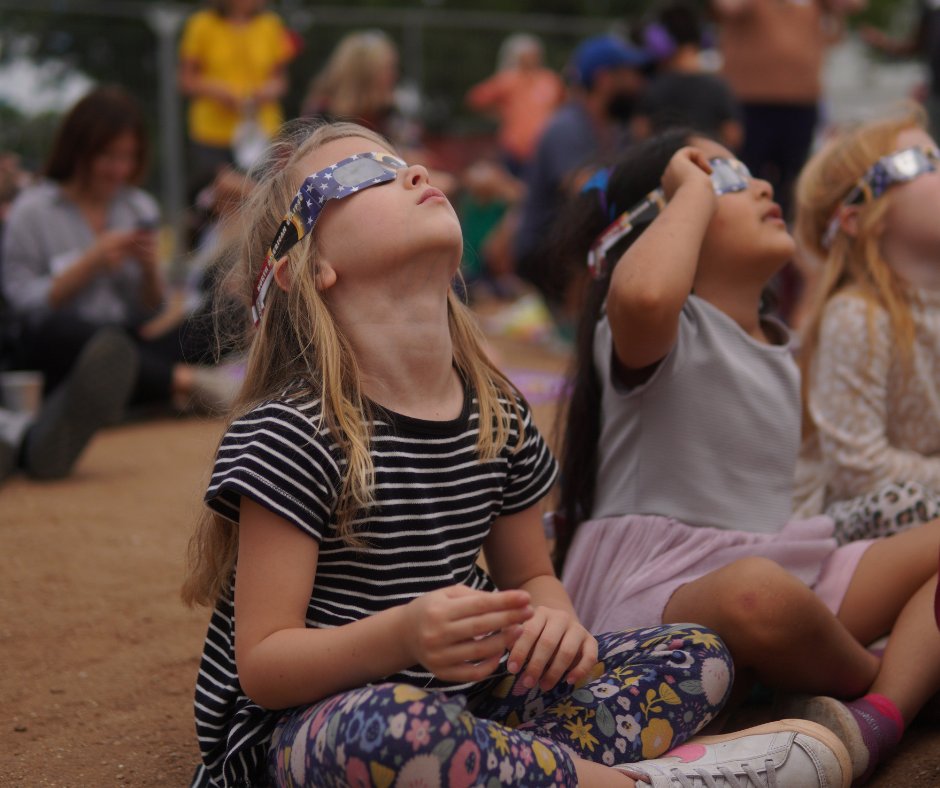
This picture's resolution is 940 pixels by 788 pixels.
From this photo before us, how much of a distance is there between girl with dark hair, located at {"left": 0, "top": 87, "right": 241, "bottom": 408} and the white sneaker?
11.6 ft

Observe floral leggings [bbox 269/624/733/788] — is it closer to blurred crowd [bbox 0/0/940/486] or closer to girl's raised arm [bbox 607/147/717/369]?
Result: girl's raised arm [bbox 607/147/717/369]

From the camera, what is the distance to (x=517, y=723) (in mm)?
1931

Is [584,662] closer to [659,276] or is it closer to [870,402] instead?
[659,276]

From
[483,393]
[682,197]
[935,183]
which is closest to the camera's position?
[483,393]

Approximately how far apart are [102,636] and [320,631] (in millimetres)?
1230

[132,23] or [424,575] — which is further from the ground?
[424,575]

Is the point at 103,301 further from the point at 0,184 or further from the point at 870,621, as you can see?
the point at 870,621

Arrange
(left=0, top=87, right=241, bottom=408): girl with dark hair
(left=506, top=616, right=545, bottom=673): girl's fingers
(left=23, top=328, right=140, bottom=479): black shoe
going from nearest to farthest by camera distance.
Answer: (left=506, top=616, right=545, bottom=673): girl's fingers, (left=23, top=328, right=140, bottom=479): black shoe, (left=0, top=87, right=241, bottom=408): girl with dark hair

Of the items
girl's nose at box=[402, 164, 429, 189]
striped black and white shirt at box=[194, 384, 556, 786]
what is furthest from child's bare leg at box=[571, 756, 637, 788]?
girl's nose at box=[402, 164, 429, 189]

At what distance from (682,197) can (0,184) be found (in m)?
5.98

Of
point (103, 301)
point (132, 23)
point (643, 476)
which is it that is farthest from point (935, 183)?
point (132, 23)

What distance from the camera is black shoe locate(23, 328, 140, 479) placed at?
4.23 m

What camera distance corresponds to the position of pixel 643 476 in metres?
2.39

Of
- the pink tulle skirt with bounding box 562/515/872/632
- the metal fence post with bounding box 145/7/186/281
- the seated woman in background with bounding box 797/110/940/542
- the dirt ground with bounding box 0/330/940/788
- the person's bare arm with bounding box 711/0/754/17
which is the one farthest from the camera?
the metal fence post with bounding box 145/7/186/281
